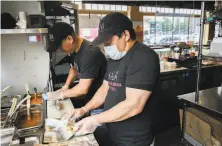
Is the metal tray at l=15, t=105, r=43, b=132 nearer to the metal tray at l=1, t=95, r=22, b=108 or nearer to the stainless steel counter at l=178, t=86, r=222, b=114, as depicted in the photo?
the metal tray at l=1, t=95, r=22, b=108

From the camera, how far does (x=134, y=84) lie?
1241 millimetres

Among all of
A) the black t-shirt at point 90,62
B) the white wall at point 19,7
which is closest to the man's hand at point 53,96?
the black t-shirt at point 90,62

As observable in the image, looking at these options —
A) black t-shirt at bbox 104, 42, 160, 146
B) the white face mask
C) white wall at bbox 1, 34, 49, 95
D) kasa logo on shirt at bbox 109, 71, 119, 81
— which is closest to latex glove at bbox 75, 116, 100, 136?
black t-shirt at bbox 104, 42, 160, 146

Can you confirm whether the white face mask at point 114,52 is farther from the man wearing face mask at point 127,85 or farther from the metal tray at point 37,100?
the metal tray at point 37,100

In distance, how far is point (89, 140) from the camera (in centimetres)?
122

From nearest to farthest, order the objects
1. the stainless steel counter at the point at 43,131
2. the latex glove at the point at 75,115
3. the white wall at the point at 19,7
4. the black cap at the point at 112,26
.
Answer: the stainless steel counter at the point at 43,131 → the black cap at the point at 112,26 → the latex glove at the point at 75,115 → the white wall at the point at 19,7

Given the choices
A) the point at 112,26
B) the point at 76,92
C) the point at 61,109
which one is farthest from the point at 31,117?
the point at 112,26

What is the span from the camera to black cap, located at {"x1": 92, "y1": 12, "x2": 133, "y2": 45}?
1319mm

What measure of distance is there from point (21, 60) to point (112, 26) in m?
1.63

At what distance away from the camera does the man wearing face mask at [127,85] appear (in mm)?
1258

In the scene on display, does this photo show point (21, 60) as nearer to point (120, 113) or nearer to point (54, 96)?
point (54, 96)

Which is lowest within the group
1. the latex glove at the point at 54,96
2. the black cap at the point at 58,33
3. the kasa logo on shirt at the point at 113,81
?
the latex glove at the point at 54,96

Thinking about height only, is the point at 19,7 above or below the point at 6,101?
above

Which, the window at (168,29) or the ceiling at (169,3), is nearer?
the ceiling at (169,3)
